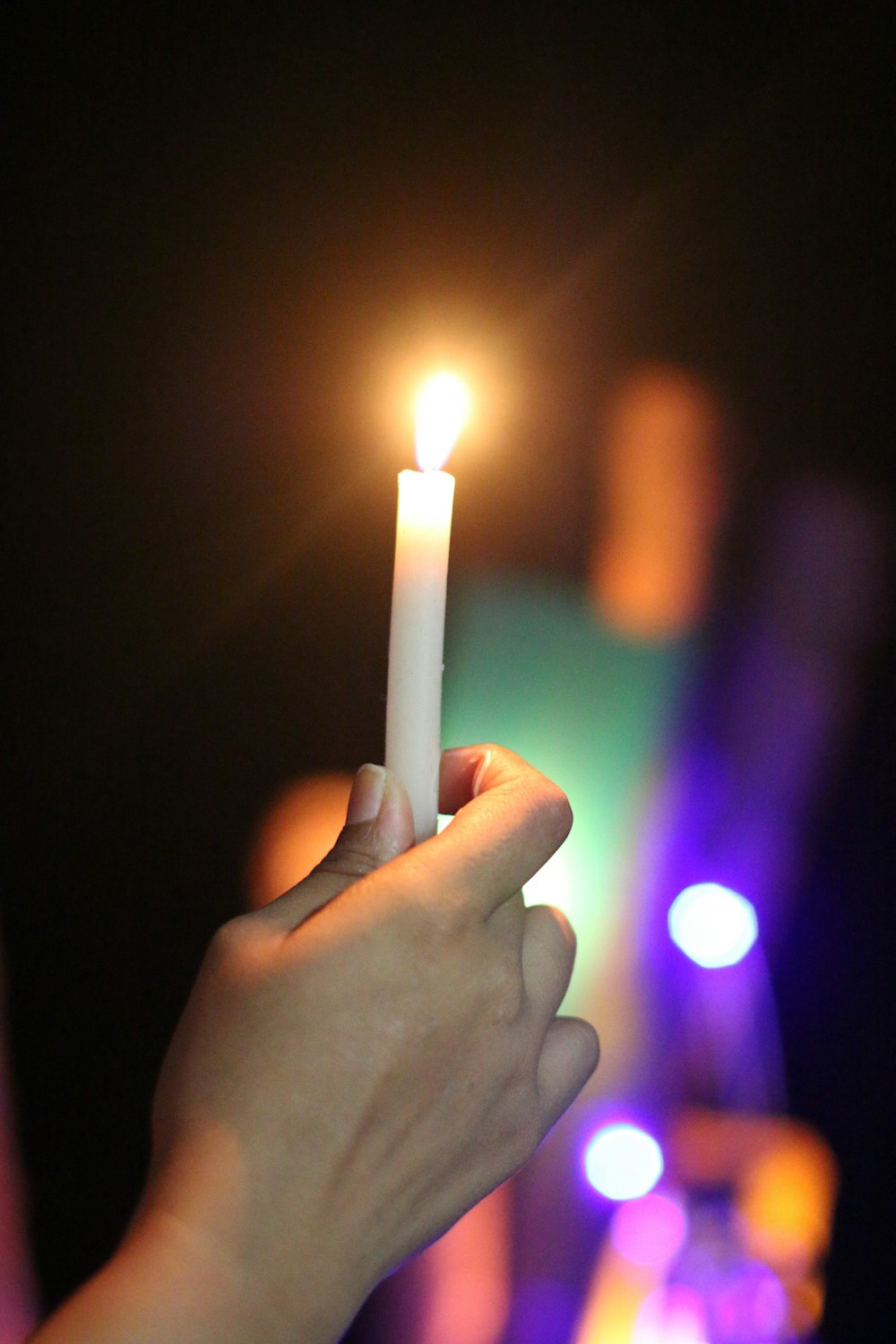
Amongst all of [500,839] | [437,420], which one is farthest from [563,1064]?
[437,420]

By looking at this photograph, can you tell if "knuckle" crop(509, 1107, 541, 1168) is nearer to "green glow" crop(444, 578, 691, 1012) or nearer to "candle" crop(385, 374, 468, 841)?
"candle" crop(385, 374, 468, 841)

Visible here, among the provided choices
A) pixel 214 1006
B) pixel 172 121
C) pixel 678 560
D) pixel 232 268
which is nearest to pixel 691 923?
pixel 678 560

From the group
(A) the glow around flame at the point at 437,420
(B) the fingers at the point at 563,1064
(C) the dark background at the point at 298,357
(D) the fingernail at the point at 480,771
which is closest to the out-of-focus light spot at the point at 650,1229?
(C) the dark background at the point at 298,357

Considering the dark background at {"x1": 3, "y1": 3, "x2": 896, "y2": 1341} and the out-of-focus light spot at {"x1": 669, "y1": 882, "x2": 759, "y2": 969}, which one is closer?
the dark background at {"x1": 3, "y1": 3, "x2": 896, "y2": 1341}

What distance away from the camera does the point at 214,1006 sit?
41cm

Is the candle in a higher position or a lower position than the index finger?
higher

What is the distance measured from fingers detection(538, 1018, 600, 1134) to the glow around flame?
0.39 m

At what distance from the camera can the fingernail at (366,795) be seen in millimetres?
475

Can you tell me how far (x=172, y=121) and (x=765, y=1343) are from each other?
5.33 ft

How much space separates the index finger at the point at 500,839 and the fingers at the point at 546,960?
0.07m

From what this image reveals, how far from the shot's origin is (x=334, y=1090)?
1.27 ft

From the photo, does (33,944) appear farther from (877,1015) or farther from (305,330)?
(877,1015)

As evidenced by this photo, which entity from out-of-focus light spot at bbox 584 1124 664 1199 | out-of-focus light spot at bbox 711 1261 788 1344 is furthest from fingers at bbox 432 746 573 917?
out-of-focus light spot at bbox 711 1261 788 1344

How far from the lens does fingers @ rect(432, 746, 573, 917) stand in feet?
1.42
